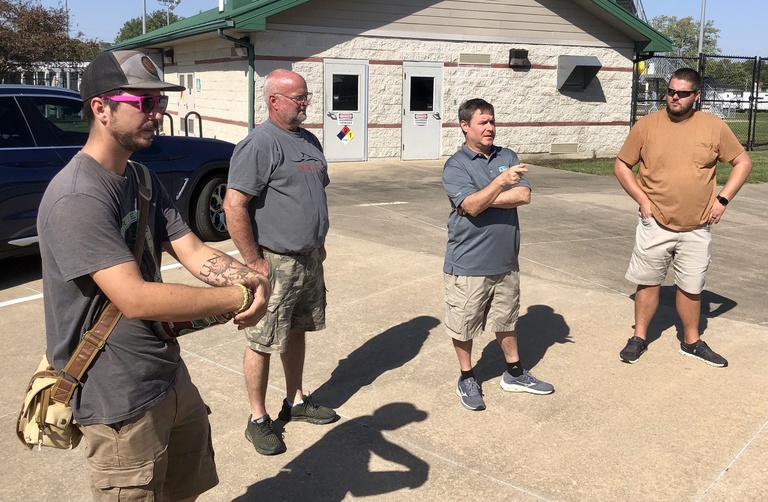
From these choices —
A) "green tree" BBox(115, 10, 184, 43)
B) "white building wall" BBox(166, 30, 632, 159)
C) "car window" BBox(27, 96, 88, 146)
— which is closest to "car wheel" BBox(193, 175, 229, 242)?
"car window" BBox(27, 96, 88, 146)

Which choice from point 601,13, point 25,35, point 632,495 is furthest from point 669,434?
point 25,35

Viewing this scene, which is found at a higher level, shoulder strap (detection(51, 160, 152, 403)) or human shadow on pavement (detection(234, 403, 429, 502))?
shoulder strap (detection(51, 160, 152, 403))


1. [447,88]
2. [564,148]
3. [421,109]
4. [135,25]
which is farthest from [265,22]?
[135,25]

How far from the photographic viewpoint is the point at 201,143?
802cm

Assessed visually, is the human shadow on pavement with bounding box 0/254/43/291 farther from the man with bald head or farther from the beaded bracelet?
the beaded bracelet

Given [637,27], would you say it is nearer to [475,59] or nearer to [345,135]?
[475,59]

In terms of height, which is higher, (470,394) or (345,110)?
(345,110)

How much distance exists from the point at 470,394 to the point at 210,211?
4.64 metres

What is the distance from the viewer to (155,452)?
93.2 inches

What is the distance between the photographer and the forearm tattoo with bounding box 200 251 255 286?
233 centimetres

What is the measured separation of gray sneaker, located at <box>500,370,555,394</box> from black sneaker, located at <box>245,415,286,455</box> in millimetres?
1458

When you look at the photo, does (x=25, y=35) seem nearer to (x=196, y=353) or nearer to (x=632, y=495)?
(x=196, y=353)

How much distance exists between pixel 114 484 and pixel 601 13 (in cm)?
1831

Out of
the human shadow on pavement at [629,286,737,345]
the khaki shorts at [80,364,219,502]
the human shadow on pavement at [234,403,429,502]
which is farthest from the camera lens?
the human shadow on pavement at [629,286,737,345]
